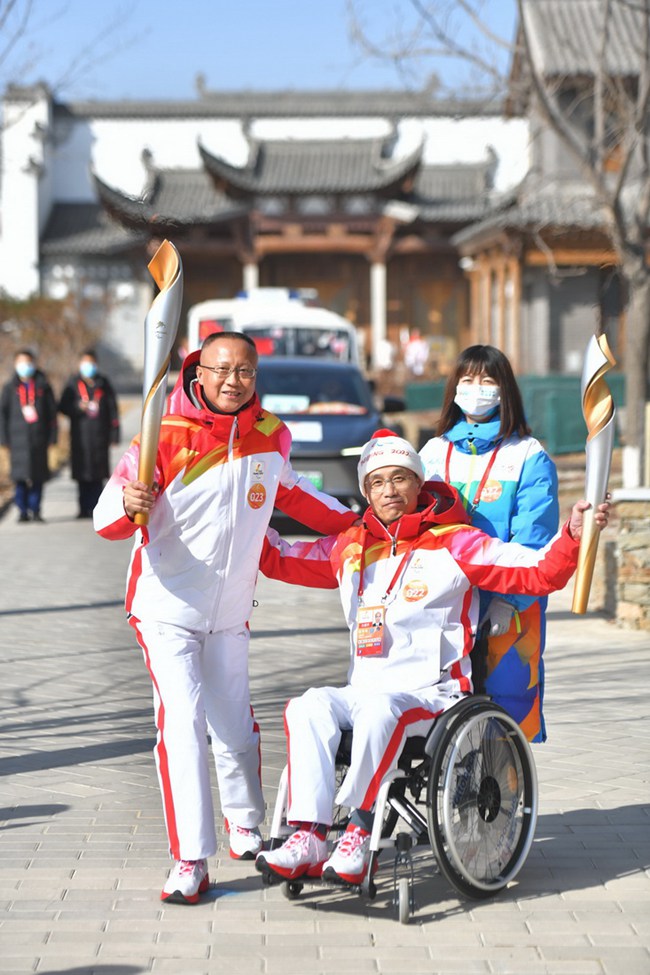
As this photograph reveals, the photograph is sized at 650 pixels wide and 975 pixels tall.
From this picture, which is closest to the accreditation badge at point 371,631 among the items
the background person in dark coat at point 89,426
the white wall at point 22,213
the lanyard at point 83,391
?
the background person in dark coat at point 89,426

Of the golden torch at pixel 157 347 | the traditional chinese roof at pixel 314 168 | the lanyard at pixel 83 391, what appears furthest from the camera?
the traditional chinese roof at pixel 314 168

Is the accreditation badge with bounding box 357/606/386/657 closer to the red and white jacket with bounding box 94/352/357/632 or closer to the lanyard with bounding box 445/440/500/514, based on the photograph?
the red and white jacket with bounding box 94/352/357/632

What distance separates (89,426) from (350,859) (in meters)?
12.6

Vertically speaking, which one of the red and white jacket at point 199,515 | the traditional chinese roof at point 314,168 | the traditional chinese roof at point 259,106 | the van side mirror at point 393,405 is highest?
the traditional chinese roof at point 259,106

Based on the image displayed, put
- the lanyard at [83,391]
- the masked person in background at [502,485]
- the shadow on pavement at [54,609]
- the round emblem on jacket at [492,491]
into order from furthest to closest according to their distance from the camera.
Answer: the lanyard at [83,391] < the shadow on pavement at [54,609] < the round emblem on jacket at [492,491] < the masked person in background at [502,485]

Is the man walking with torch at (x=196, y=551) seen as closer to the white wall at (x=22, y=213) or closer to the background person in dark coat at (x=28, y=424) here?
the background person in dark coat at (x=28, y=424)

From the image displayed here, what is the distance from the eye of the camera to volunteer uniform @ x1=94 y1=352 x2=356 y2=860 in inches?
190

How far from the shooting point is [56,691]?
8148 millimetres

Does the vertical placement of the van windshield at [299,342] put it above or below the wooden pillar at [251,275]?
below

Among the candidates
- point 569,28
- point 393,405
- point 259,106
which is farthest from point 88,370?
point 259,106

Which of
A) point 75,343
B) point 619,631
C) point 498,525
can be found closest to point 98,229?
point 75,343

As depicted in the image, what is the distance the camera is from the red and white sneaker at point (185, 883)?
477cm

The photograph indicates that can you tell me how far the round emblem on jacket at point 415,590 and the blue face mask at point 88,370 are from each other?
1249 centimetres

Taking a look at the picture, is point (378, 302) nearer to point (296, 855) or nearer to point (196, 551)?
point (196, 551)
